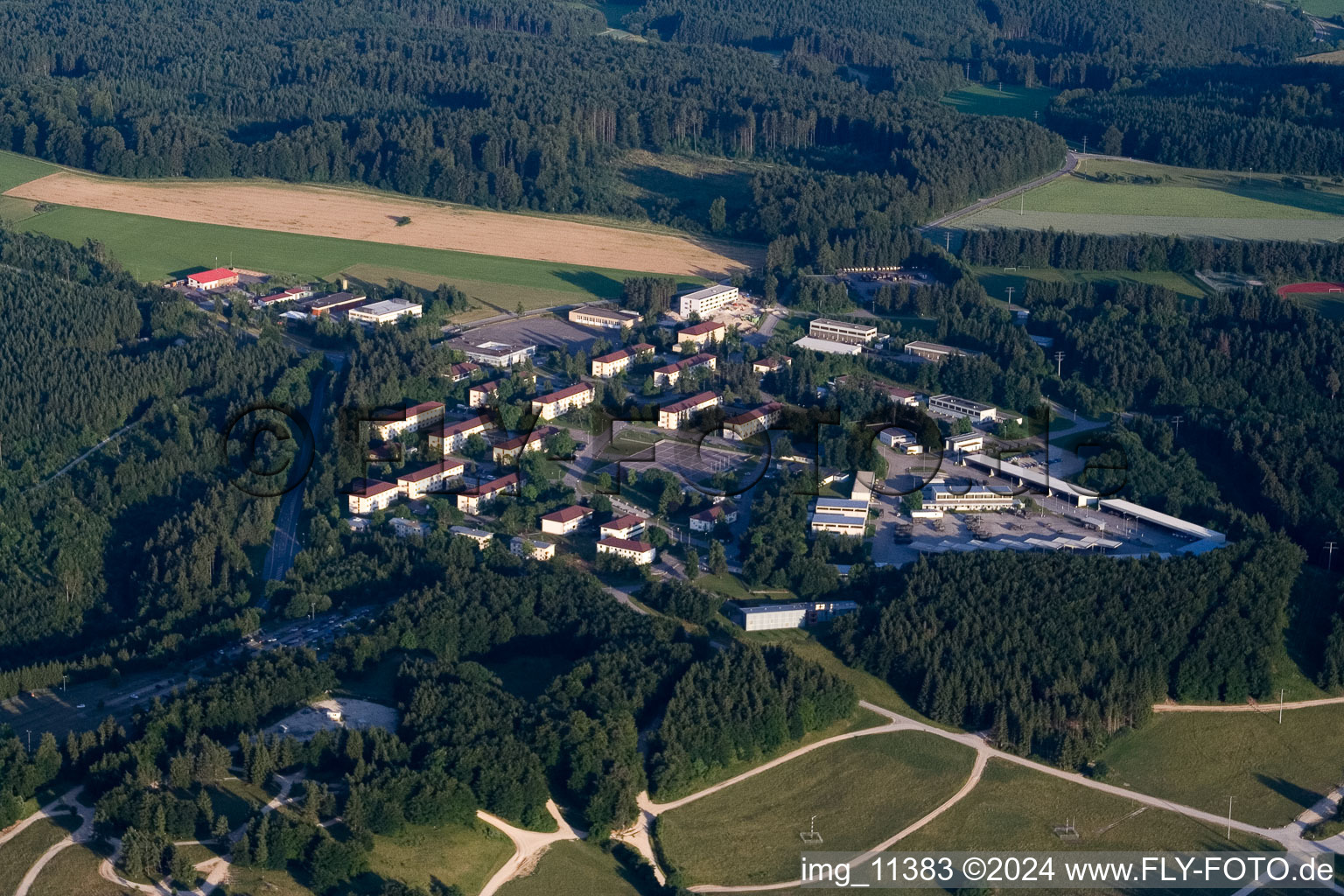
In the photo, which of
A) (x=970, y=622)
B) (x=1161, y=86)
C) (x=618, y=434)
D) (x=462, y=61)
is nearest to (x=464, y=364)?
(x=618, y=434)

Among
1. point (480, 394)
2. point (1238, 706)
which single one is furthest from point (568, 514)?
point (1238, 706)

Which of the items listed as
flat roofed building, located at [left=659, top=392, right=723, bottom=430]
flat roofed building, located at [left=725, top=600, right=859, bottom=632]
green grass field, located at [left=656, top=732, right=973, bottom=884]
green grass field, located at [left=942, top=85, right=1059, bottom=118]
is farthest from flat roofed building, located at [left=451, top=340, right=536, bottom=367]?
green grass field, located at [left=942, top=85, right=1059, bottom=118]

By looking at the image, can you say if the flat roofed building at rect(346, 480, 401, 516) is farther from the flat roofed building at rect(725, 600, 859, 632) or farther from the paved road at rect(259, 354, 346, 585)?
the flat roofed building at rect(725, 600, 859, 632)

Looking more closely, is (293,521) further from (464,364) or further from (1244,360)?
(1244,360)

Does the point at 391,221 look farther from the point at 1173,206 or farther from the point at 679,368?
the point at 1173,206

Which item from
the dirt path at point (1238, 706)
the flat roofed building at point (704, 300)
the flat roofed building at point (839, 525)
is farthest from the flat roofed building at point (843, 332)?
the dirt path at point (1238, 706)
